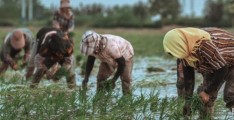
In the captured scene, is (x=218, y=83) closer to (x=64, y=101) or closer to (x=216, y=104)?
(x=216, y=104)

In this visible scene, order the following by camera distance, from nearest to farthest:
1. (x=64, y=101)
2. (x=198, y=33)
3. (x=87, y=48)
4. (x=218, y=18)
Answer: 1. (x=198, y=33)
2. (x=64, y=101)
3. (x=87, y=48)
4. (x=218, y=18)

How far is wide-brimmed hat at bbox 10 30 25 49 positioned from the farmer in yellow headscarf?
5.51m

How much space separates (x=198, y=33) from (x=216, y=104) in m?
1.33

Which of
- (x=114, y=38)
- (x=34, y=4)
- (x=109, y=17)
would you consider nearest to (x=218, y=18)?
(x=109, y=17)

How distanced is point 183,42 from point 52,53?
3.53m

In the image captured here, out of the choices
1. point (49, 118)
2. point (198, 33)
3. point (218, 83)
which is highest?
point (198, 33)

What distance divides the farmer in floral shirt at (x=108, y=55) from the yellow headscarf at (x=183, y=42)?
5.54 feet

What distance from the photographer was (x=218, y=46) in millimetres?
6363

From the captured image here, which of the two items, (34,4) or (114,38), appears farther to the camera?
(34,4)

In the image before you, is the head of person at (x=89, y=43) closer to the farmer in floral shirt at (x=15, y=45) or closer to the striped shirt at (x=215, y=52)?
the striped shirt at (x=215, y=52)

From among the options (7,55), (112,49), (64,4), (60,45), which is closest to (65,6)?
(64,4)

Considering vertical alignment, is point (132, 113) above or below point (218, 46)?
below

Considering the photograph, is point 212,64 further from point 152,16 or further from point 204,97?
point 152,16

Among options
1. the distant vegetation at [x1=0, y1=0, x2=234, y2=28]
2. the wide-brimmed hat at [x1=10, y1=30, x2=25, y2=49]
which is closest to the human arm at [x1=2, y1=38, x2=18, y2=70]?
the wide-brimmed hat at [x1=10, y1=30, x2=25, y2=49]
